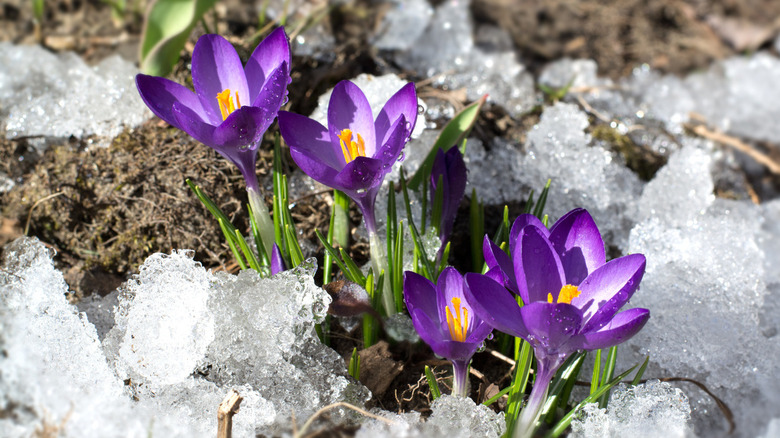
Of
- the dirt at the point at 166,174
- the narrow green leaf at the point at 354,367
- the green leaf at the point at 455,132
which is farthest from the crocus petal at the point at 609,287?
the green leaf at the point at 455,132

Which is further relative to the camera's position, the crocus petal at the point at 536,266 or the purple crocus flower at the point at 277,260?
the purple crocus flower at the point at 277,260

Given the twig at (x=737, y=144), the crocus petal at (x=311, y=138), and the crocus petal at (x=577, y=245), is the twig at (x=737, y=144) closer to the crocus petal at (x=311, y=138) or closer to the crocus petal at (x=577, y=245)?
the crocus petal at (x=577, y=245)

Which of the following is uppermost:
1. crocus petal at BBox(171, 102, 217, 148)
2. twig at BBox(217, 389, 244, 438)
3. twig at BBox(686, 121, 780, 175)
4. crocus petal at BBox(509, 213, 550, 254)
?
crocus petal at BBox(171, 102, 217, 148)

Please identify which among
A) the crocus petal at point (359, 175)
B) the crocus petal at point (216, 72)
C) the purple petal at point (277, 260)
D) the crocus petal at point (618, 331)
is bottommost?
the purple petal at point (277, 260)

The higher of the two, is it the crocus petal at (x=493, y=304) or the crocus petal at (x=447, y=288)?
the crocus petal at (x=493, y=304)

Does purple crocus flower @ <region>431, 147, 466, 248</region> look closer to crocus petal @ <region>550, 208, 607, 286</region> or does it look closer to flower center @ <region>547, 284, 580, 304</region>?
crocus petal @ <region>550, 208, 607, 286</region>

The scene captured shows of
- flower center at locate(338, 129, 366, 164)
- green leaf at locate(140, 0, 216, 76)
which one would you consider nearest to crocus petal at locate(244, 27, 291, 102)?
flower center at locate(338, 129, 366, 164)

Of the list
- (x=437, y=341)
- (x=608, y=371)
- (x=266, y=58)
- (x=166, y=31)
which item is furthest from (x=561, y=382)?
(x=166, y=31)

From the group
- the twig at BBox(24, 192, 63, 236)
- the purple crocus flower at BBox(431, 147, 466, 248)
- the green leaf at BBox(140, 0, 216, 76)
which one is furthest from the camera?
the green leaf at BBox(140, 0, 216, 76)
